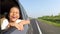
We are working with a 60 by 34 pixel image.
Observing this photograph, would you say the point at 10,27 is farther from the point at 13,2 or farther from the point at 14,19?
the point at 13,2

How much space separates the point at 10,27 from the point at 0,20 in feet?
0.67

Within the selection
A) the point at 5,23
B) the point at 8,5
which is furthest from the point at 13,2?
the point at 5,23

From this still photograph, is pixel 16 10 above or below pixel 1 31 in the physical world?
above

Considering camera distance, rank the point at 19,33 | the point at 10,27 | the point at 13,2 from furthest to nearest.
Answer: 1. the point at 13,2
2. the point at 19,33
3. the point at 10,27

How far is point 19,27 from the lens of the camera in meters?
2.32

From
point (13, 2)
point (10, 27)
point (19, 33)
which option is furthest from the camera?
point (13, 2)

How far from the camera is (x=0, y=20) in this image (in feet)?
7.93

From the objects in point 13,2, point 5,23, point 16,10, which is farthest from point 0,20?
point 13,2

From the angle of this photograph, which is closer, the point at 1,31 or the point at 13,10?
the point at 1,31

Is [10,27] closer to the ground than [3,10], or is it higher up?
closer to the ground

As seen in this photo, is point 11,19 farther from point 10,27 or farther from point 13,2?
point 13,2

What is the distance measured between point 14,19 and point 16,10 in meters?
0.11

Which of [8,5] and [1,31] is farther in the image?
[8,5]

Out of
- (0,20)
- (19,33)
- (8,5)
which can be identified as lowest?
(19,33)
